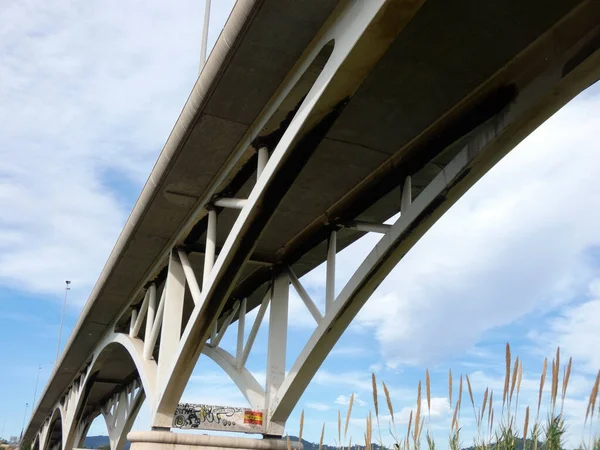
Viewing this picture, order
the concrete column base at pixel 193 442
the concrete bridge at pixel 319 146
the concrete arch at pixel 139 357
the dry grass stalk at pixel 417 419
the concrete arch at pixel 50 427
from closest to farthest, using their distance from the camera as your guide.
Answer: the dry grass stalk at pixel 417 419 → the concrete bridge at pixel 319 146 → the concrete column base at pixel 193 442 → the concrete arch at pixel 139 357 → the concrete arch at pixel 50 427

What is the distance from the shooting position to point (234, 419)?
448 inches

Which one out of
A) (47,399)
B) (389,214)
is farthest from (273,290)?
(47,399)

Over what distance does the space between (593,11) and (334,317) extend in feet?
17.9

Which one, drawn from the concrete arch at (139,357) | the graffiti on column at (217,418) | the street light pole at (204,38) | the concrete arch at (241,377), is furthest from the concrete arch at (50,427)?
the street light pole at (204,38)

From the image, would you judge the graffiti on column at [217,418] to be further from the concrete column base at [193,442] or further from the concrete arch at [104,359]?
the concrete arch at [104,359]

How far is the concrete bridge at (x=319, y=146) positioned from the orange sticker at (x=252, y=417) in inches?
1.5

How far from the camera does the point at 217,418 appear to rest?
1153 centimetres

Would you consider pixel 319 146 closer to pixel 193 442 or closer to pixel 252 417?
pixel 252 417

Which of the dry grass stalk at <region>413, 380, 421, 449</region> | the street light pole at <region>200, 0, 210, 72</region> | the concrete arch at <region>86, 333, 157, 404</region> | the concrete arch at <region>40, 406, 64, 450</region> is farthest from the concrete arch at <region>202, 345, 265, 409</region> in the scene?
the concrete arch at <region>40, 406, 64, 450</region>

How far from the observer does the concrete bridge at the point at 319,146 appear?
6.52 meters

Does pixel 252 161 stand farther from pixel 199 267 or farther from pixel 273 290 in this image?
pixel 199 267

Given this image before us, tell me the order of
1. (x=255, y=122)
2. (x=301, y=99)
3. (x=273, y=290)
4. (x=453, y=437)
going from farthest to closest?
(x=273, y=290), (x=255, y=122), (x=301, y=99), (x=453, y=437)

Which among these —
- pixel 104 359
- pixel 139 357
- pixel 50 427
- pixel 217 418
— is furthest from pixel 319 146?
pixel 50 427

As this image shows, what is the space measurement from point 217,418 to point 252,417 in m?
0.66
